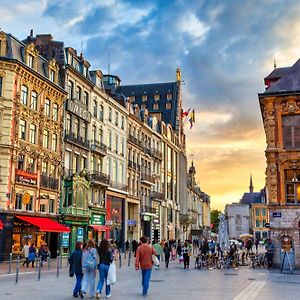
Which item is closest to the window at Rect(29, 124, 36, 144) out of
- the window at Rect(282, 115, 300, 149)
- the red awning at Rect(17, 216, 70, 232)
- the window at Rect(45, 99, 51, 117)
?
the window at Rect(45, 99, 51, 117)

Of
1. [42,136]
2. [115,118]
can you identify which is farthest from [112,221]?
[42,136]

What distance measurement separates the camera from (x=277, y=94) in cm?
3134

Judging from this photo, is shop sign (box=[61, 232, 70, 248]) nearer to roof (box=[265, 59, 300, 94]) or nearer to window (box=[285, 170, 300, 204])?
window (box=[285, 170, 300, 204])

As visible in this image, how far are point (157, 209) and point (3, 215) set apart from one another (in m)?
37.2

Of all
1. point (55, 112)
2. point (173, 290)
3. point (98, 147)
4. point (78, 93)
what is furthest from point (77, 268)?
point (98, 147)

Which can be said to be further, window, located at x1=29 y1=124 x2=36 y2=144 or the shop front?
the shop front

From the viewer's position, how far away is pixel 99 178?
4803cm

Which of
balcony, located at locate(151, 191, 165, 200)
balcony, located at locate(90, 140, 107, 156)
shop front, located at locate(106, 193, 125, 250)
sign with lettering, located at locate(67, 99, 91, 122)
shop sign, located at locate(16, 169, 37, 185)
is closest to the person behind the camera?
shop sign, located at locate(16, 169, 37, 185)

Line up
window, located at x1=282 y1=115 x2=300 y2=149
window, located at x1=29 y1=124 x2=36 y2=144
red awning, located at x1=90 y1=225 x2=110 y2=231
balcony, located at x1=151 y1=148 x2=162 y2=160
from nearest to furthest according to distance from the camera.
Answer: window, located at x1=282 y1=115 x2=300 y2=149
window, located at x1=29 y1=124 x2=36 y2=144
red awning, located at x1=90 y1=225 x2=110 y2=231
balcony, located at x1=151 y1=148 x2=162 y2=160

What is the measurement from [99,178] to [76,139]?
5.61 m

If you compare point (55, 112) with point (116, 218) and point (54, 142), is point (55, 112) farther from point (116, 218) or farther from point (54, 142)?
point (116, 218)

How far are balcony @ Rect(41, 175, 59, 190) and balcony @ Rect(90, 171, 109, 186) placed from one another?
6.18 m

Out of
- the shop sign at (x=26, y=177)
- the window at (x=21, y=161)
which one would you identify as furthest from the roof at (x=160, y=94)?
the window at (x=21, y=161)

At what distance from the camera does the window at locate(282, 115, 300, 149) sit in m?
31.0
